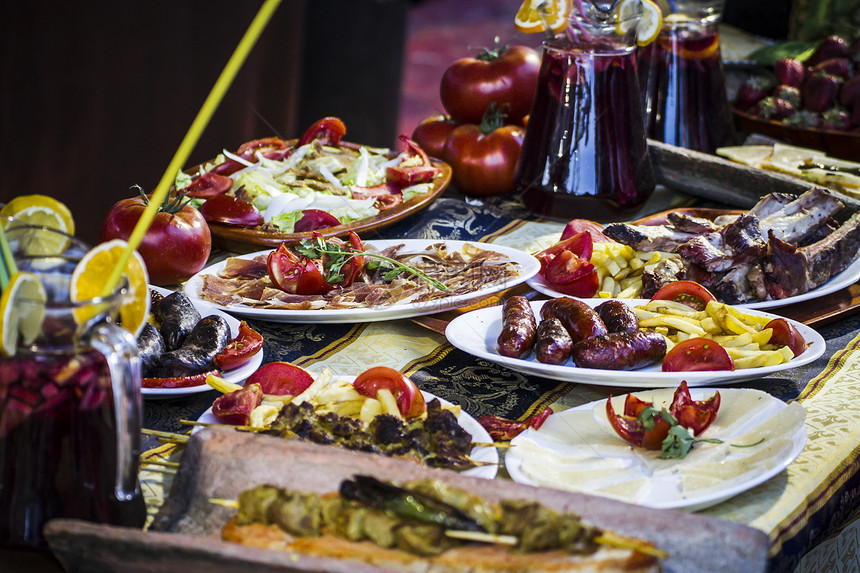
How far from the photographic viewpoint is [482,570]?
84cm

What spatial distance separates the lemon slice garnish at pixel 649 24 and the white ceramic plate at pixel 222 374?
136cm

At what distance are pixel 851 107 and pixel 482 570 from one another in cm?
292

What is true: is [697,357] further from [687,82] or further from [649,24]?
[687,82]

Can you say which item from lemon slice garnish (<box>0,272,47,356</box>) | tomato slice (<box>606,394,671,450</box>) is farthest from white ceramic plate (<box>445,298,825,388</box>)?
lemon slice garnish (<box>0,272,47,356</box>)

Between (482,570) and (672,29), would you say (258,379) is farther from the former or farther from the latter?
(672,29)

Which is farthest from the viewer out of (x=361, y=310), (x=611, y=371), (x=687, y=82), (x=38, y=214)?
(x=687, y=82)

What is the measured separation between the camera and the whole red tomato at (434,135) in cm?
295

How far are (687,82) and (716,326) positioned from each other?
1.41 metres

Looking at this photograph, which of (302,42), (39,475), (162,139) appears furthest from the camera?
(302,42)

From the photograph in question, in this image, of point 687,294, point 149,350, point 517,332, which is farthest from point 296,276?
point 687,294

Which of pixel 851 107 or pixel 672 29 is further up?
pixel 672 29

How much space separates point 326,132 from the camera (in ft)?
9.01

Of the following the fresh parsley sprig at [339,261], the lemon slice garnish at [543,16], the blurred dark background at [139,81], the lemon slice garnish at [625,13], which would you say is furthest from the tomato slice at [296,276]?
the blurred dark background at [139,81]

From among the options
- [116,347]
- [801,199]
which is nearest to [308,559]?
[116,347]
